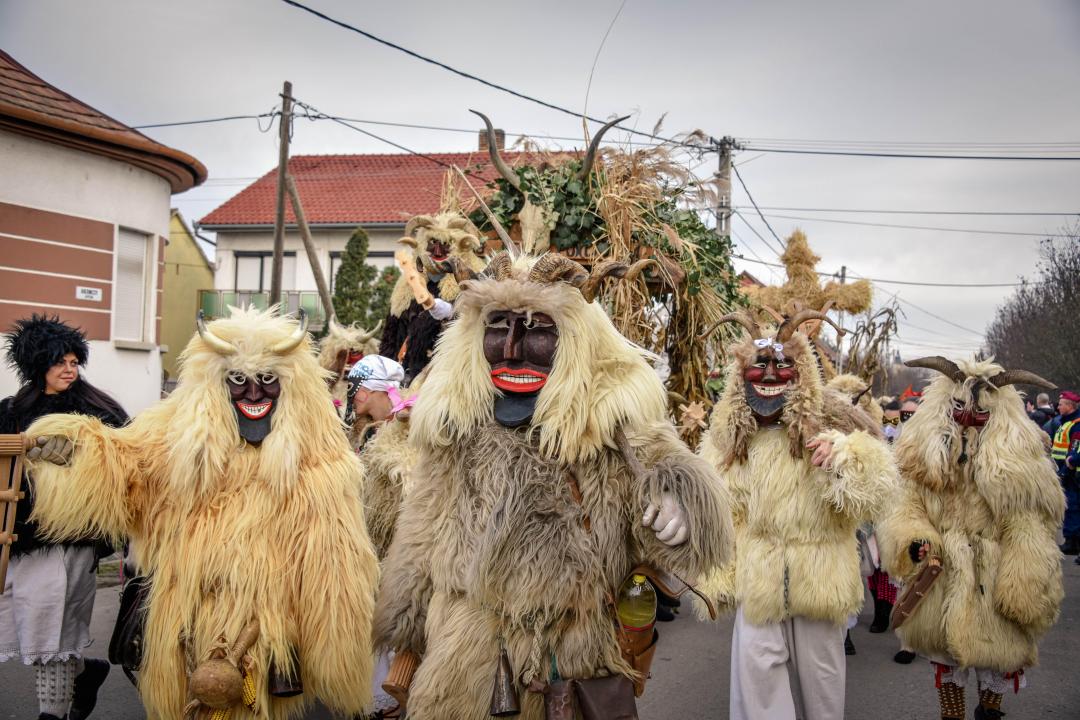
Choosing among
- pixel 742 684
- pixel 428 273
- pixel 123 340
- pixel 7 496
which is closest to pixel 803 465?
pixel 742 684

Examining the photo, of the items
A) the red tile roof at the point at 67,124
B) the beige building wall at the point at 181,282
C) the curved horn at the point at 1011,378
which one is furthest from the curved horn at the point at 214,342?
the beige building wall at the point at 181,282

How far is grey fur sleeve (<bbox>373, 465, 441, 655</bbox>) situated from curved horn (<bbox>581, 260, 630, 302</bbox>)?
971mm

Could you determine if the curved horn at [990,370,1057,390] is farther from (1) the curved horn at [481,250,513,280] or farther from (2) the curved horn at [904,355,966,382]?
(1) the curved horn at [481,250,513,280]

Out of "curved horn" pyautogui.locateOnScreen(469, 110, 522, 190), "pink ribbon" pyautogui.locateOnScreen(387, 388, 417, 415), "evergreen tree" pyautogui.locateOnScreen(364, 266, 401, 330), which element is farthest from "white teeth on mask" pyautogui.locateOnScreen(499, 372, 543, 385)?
"evergreen tree" pyautogui.locateOnScreen(364, 266, 401, 330)

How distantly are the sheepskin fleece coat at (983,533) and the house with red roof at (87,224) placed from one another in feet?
30.0

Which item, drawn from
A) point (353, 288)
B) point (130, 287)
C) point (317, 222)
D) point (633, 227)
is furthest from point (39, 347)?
point (317, 222)

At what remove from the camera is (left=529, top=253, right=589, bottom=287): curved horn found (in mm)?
3459

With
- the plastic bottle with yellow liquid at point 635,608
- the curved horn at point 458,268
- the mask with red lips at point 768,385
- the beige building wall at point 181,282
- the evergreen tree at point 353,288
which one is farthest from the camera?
the beige building wall at point 181,282

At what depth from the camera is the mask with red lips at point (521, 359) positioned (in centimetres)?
343

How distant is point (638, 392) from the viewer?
337 cm

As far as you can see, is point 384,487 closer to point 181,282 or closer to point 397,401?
point 397,401

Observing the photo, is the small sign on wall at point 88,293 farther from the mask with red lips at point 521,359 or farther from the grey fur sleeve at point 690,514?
the grey fur sleeve at point 690,514

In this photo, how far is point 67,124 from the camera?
11.5 m

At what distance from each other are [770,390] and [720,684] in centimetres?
255
